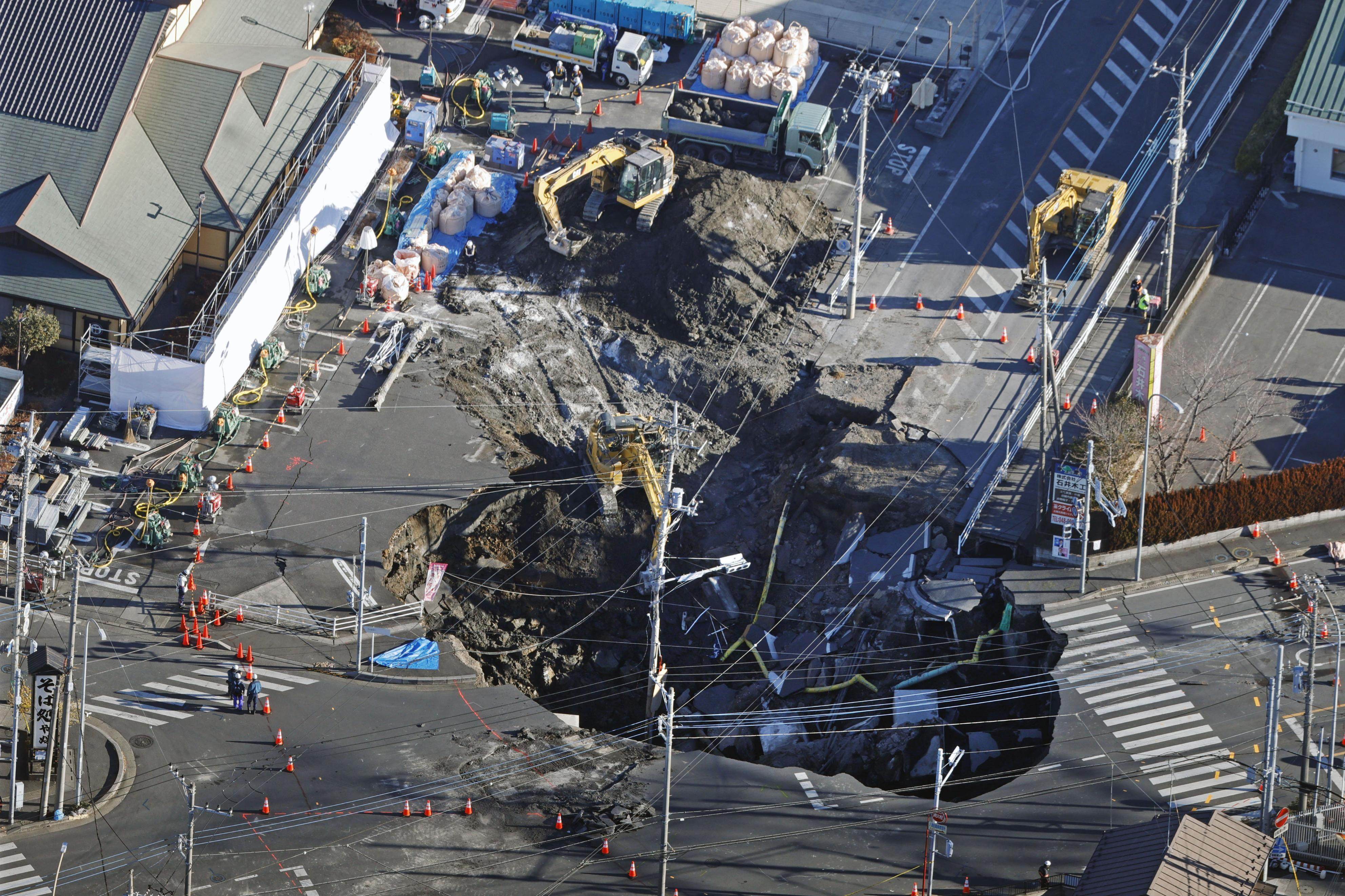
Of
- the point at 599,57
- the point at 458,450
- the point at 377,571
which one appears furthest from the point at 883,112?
the point at 377,571

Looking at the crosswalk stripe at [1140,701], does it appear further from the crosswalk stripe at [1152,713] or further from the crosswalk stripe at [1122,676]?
the crosswalk stripe at [1122,676]

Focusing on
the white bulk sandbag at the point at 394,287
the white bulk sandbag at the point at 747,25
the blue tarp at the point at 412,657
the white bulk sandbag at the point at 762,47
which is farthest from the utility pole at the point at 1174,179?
the blue tarp at the point at 412,657

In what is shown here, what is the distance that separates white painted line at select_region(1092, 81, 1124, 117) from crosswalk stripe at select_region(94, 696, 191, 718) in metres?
59.3

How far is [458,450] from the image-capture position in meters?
100

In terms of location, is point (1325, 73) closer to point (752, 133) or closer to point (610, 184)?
point (752, 133)

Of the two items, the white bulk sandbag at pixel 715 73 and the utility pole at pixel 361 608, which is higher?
the white bulk sandbag at pixel 715 73

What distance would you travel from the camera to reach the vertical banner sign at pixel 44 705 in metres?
83.5

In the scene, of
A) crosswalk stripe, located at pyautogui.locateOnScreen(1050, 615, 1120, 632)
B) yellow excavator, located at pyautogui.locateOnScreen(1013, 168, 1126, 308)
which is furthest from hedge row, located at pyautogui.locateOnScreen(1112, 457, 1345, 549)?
yellow excavator, located at pyautogui.locateOnScreen(1013, 168, 1126, 308)

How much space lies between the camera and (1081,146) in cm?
11575

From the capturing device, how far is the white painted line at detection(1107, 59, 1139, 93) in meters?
119

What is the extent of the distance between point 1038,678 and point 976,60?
43.5 meters

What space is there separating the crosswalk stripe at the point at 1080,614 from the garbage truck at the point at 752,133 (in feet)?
106

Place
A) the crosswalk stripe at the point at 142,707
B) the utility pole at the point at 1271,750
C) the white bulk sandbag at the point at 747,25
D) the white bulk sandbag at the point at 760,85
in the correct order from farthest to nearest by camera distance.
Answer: the white bulk sandbag at the point at 747,25 < the white bulk sandbag at the point at 760,85 < the crosswalk stripe at the point at 142,707 < the utility pole at the point at 1271,750

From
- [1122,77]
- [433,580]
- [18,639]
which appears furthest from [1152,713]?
[1122,77]
